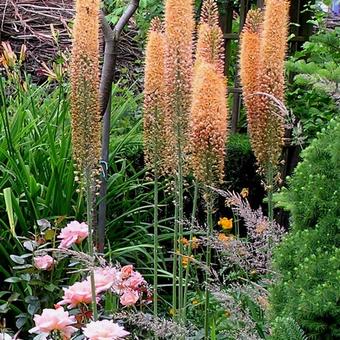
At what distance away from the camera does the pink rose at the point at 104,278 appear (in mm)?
2445

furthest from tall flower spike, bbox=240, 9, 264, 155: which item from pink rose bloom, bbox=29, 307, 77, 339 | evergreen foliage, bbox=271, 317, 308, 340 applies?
→ evergreen foliage, bbox=271, 317, 308, 340

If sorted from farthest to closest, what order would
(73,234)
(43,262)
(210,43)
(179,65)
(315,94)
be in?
1. (315,94)
2. (43,262)
3. (73,234)
4. (210,43)
5. (179,65)

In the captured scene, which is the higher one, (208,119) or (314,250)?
(208,119)

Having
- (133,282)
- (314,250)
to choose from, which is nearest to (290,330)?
(314,250)

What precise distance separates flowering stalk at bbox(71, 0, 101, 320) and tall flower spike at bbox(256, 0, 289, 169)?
53cm

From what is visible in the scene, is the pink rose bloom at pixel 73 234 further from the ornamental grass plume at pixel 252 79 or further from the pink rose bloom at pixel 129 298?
the ornamental grass plume at pixel 252 79

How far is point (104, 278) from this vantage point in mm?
2461

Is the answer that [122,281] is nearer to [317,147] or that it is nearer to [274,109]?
[274,109]

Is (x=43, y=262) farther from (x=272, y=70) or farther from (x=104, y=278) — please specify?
(x=272, y=70)

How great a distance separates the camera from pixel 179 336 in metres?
2.29

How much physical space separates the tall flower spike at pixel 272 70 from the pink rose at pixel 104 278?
2.02 ft

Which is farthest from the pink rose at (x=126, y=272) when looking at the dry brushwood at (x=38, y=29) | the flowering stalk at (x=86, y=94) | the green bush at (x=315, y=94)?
the dry brushwood at (x=38, y=29)

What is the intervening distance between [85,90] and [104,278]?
2.02 ft

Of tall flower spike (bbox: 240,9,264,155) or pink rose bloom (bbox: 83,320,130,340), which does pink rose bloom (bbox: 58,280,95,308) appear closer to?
pink rose bloom (bbox: 83,320,130,340)
